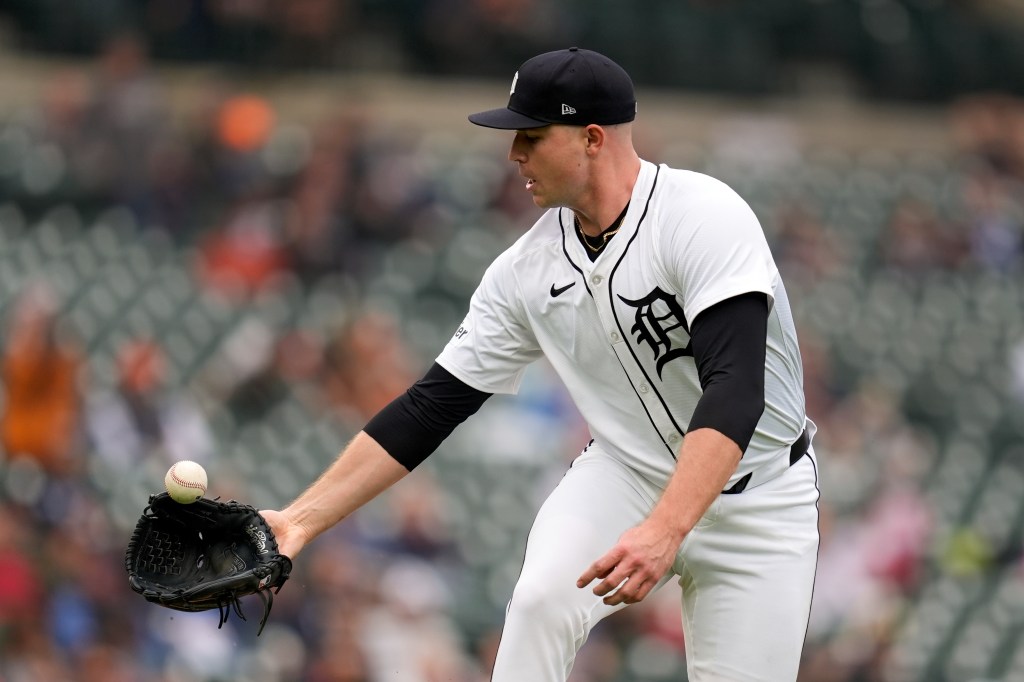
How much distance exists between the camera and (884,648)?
27.5ft

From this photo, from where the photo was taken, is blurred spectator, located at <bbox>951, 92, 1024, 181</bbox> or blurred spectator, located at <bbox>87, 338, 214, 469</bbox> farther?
blurred spectator, located at <bbox>951, 92, 1024, 181</bbox>

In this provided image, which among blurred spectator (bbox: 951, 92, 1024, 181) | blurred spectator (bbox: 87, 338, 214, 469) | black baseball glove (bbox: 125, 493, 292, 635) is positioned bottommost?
blurred spectator (bbox: 87, 338, 214, 469)

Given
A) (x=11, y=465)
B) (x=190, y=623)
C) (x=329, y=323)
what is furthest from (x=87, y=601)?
(x=329, y=323)

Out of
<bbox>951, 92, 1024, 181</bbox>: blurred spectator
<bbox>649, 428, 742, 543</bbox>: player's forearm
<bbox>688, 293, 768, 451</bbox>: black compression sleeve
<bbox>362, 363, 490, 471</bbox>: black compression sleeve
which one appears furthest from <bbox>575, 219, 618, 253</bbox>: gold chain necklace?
<bbox>951, 92, 1024, 181</bbox>: blurred spectator

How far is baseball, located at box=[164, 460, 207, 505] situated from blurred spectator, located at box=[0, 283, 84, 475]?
4638 mm

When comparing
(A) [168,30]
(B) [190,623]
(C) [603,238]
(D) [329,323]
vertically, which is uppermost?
(C) [603,238]

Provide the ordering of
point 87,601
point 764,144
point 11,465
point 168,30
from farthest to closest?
point 764,144 → point 168,30 → point 11,465 → point 87,601

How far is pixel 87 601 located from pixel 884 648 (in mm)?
4114

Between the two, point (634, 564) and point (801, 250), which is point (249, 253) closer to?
point (801, 250)

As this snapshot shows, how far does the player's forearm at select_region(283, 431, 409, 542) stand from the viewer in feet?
13.1

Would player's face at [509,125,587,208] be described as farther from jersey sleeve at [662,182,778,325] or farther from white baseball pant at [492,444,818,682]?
white baseball pant at [492,444,818,682]

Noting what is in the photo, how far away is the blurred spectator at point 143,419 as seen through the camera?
27.8 feet

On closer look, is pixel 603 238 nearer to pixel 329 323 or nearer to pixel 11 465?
pixel 11 465

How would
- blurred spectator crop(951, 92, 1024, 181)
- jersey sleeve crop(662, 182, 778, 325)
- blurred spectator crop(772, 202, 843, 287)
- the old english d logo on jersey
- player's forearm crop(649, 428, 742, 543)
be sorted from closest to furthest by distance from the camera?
1. player's forearm crop(649, 428, 742, 543)
2. jersey sleeve crop(662, 182, 778, 325)
3. the old english d logo on jersey
4. blurred spectator crop(772, 202, 843, 287)
5. blurred spectator crop(951, 92, 1024, 181)
